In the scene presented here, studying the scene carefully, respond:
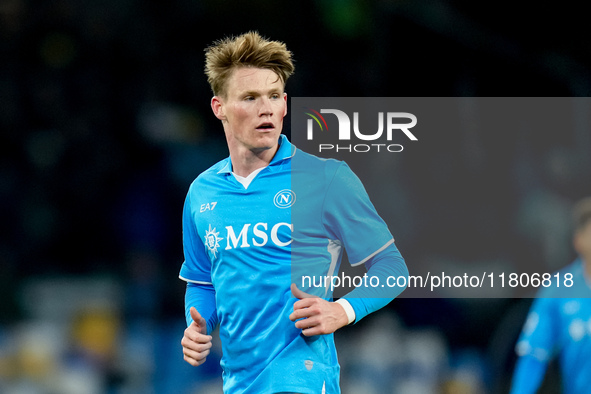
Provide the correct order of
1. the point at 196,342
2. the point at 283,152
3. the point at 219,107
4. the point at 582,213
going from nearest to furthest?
1. the point at 196,342
2. the point at 283,152
3. the point at 219,107
4. the point at 582,213

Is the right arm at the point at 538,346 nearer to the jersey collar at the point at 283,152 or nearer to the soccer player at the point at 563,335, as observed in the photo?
the soccer player at the point at 563,335

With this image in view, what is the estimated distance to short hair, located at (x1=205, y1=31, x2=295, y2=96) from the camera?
345 cm

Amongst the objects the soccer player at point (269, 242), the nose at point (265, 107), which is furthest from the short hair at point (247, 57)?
the nose at point (265, 107)

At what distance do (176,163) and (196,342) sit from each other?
3.75 meters

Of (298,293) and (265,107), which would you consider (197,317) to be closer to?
(298,293)

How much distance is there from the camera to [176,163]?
6824 mm

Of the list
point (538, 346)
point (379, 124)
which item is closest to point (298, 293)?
point (379, 124)

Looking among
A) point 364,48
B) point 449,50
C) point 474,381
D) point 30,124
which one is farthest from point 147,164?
point 474,381

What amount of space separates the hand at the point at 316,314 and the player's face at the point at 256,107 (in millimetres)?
747

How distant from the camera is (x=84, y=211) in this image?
686 centimetres

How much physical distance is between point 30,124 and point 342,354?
3.63 meters

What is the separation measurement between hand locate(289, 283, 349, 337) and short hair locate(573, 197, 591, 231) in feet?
8.66

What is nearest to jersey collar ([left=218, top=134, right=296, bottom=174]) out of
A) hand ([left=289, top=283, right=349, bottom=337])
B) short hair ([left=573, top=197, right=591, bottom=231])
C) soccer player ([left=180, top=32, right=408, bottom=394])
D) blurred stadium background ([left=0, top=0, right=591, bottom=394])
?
soccer player ([left=180, top=32, right=408, bottom=394])

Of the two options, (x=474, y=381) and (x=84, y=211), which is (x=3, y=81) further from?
(x=474, y=381)
